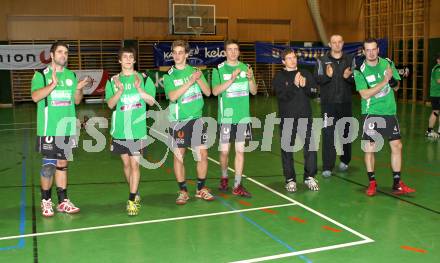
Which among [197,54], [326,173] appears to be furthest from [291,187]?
[197,54]

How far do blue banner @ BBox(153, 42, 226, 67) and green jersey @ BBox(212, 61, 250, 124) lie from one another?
53.1 feet

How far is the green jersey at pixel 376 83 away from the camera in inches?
255

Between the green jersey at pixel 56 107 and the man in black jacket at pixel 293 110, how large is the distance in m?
2.66

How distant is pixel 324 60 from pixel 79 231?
435cm

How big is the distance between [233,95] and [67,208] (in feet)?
8.23

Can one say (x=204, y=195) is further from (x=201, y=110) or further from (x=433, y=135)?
(x=433, y=135)

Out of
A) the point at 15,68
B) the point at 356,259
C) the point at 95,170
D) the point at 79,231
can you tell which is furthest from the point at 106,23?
the point at 356,259

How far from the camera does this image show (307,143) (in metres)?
6.96

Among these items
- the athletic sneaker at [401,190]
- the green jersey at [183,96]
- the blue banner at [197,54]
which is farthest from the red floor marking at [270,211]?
the blue banner at [197,54]

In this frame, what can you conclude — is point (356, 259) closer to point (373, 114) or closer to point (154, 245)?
point (154, 245)

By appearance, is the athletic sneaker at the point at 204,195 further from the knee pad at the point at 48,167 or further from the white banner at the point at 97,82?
the white banner at the point at 97,82

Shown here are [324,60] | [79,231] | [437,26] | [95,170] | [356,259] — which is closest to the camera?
[356,259]

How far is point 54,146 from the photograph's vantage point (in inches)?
226

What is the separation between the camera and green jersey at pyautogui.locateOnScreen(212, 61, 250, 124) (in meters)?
6.51
